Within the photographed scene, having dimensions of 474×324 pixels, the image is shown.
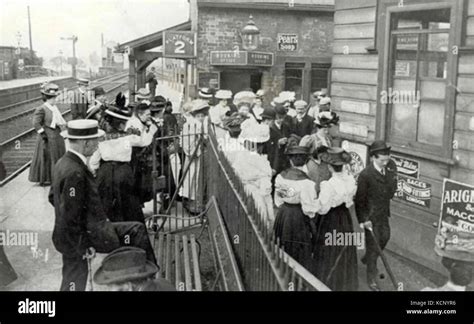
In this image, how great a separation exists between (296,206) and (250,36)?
10063 mm

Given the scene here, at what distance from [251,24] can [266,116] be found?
686 centimetres

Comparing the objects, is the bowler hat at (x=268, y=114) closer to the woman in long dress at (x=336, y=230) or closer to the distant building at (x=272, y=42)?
the woman in long dress at (x=336, y=230)

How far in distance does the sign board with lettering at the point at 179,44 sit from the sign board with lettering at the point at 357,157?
19.8ft

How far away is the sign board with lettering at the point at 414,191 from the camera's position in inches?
255

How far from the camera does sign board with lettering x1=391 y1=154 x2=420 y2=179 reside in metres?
6.63

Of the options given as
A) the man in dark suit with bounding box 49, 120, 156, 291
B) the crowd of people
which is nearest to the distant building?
the crowd of people

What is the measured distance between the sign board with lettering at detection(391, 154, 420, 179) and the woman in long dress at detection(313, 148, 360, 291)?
1.73 metres

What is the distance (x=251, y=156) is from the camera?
18.9ft

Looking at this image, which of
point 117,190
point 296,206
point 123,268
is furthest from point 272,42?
point 123,268

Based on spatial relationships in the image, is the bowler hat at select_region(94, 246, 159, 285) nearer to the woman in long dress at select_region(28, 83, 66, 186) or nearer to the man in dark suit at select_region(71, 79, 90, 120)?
the woman in long dress at select_region(28, 83, 66, 186)

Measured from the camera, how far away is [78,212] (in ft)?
13.4

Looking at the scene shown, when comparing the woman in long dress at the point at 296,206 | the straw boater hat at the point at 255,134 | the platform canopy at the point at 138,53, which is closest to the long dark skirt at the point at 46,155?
Answer: the straw boater hat at the point at 255,134

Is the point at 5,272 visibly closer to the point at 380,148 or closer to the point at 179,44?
the point at 380,148

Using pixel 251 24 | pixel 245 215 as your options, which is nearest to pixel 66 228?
pixel 245 215
